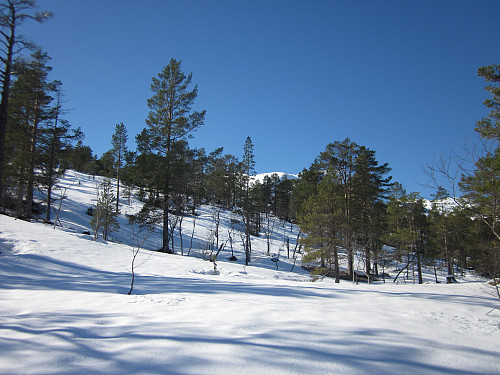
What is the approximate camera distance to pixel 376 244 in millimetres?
20797

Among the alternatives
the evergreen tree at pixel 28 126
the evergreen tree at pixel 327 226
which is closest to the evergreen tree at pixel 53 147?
the evergreen tree at pixel 28 126

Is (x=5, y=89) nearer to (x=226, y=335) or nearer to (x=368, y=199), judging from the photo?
(x=226, y=335)

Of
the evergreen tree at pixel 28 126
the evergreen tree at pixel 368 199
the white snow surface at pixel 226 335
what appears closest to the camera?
the white snow surface at pixel 226 335

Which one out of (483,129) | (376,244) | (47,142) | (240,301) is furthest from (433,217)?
(47,142)

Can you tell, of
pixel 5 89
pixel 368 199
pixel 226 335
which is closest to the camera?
pixel 226 335

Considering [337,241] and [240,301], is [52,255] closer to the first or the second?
[240,301]

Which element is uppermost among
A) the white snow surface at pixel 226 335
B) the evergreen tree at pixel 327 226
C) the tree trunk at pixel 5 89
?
the tree trunk at pixel 5 89

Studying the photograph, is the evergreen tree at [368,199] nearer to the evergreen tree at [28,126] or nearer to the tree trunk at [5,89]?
the tree trunk at [5,89]

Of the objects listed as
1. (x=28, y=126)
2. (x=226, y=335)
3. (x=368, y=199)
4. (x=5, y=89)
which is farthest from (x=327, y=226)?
(x=28, y=126)

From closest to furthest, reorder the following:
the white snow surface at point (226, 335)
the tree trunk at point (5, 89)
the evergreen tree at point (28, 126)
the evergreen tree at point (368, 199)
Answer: the white snow surface at point (226, 335) → the tree trunk at point (5, 89) → the evergreen tree at point (28, 126) → the evergreen tree at point (368, 199)

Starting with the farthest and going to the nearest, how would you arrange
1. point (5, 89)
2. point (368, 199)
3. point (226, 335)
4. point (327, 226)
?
point (368, 199), point (327, 226), point (5, 89), point (226, 335)

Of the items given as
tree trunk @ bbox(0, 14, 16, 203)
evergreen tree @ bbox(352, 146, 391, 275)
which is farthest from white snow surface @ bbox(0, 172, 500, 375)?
evergreen tree @ bbox(352, 146, 391, 275)

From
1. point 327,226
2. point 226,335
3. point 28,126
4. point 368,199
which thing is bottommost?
point 226,335

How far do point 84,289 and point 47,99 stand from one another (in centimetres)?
1962
